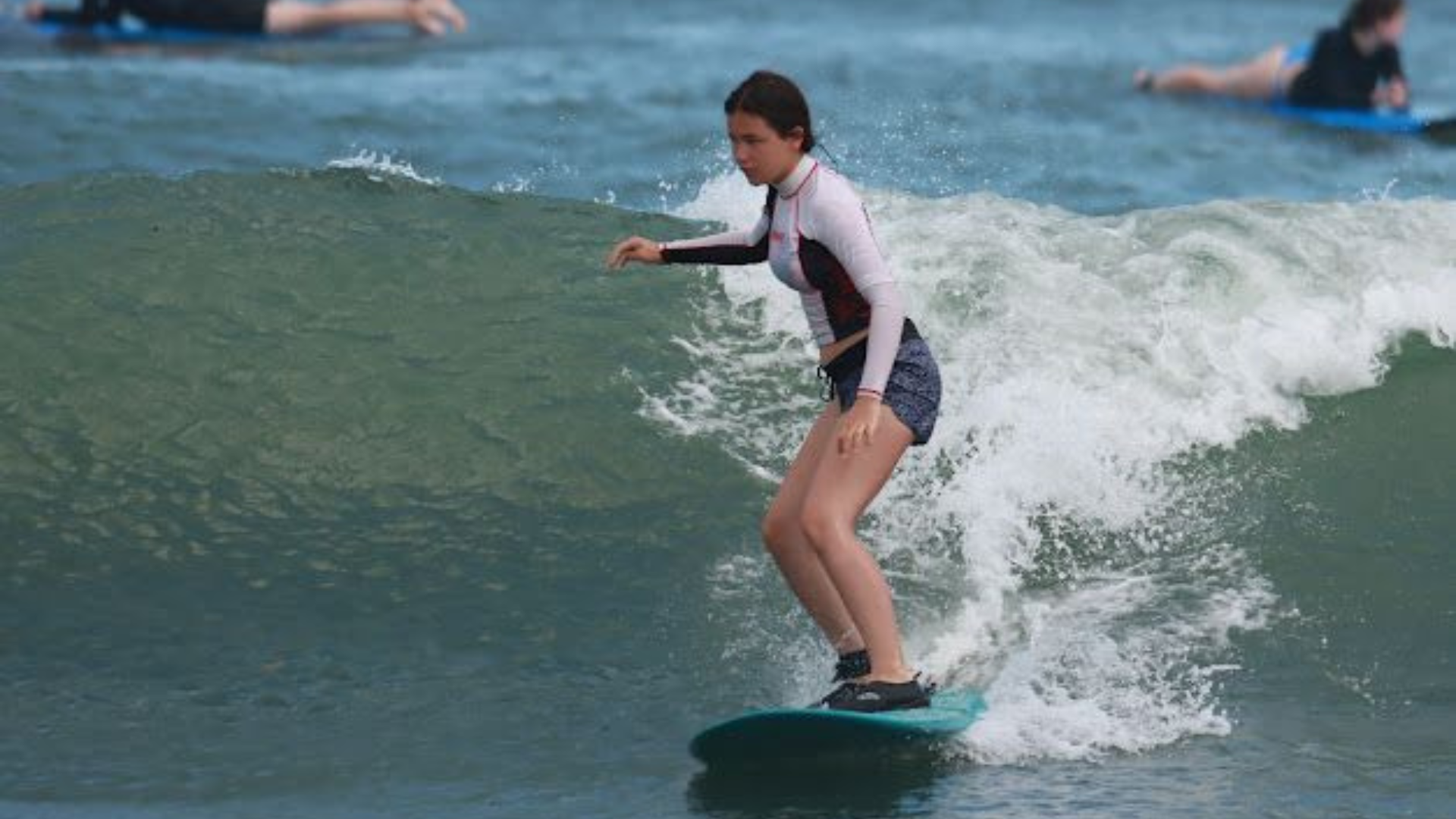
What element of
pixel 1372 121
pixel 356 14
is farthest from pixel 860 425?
pixel 356 14

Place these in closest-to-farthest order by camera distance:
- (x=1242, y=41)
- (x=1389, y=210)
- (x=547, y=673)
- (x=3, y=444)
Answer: (x=547, y=673), (x=3, y=444), (x=1389, y=210), (x=1242, y=41)

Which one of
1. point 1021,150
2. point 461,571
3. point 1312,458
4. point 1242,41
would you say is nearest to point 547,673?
point 461,571

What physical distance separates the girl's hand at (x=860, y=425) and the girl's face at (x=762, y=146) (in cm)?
57

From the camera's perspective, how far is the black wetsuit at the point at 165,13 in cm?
1788

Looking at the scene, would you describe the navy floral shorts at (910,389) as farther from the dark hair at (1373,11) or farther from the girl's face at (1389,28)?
the girl's face at (1389,28)

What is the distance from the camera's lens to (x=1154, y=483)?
26.1 ft

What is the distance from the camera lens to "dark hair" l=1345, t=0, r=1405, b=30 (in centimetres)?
1686

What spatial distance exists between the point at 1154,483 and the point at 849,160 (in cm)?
433

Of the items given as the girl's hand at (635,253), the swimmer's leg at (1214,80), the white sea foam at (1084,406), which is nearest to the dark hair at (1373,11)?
the swimmer's leg at (1214,80)

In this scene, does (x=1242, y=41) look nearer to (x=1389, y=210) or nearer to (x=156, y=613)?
(x=1389, y=210)

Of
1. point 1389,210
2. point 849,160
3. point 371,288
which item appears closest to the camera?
point 371,288

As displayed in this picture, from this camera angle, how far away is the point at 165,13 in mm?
18156

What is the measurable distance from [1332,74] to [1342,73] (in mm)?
75

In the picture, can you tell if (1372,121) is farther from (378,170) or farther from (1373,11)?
(378,170)
